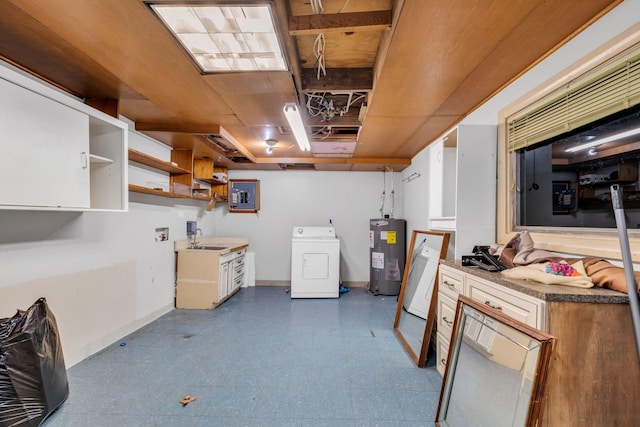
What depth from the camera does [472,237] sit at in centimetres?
193

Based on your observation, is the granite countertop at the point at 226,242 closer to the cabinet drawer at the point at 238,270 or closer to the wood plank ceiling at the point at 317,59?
the cabinet drawer at the point at 238,270

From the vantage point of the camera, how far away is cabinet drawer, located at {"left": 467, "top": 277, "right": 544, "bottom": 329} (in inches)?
41.7

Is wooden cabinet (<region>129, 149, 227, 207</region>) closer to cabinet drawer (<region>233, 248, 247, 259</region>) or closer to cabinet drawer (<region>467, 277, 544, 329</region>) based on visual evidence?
cabinet drawer (<region>233, 248, 247, 259</region>)

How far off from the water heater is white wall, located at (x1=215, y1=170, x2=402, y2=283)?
0.51 meters

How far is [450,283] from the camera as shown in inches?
73.6

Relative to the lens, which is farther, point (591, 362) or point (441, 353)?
point (441, 353)

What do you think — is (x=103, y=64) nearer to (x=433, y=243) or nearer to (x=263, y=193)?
(x=263, y=193)

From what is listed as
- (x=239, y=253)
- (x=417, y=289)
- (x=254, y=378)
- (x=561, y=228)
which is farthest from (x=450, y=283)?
(x=239, y=253)

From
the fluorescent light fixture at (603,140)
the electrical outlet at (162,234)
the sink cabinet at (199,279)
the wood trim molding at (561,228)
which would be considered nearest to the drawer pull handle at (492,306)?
the wood trim molding at (561,228)

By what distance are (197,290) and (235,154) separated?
2064mm

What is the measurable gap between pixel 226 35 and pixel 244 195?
11.8ft

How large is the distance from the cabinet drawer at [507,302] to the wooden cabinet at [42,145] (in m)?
2.67

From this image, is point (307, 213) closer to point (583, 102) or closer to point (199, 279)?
point (199, 279)

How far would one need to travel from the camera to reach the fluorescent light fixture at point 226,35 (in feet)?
4.09
